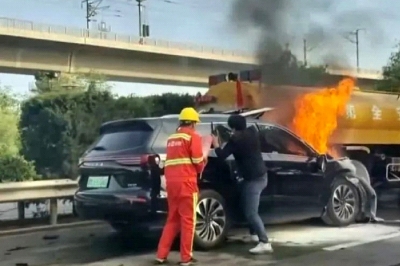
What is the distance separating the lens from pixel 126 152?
28.3 feet

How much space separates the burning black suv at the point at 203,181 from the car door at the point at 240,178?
0.01 meters

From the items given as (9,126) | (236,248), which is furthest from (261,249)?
(9,126)

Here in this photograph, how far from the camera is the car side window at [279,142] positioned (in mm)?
9758

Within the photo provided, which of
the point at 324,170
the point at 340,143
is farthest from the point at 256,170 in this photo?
the point at 340,143

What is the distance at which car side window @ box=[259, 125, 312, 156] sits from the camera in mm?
9758

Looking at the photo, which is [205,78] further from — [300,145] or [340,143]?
[300,145]

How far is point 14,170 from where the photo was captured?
1384 cm

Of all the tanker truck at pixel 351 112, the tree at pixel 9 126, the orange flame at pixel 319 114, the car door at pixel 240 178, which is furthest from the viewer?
the tree at pixel 9 126

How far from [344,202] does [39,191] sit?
456 cm

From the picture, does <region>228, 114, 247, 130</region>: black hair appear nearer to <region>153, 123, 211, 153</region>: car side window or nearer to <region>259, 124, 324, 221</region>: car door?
<region>153, 123, 211, 153</region>: car side window

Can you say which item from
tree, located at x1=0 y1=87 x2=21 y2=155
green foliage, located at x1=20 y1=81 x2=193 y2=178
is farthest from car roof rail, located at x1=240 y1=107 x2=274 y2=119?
tree, located at x1=0 y1=87 x2=21 y2=155

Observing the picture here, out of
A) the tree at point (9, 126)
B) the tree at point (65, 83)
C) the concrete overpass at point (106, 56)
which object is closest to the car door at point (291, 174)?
the tree at point (9, 126)

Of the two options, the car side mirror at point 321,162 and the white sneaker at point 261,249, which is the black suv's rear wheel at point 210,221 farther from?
the car side mirror at point 321,162

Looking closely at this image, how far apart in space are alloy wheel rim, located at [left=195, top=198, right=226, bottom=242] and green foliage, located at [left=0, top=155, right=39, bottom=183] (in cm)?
600
